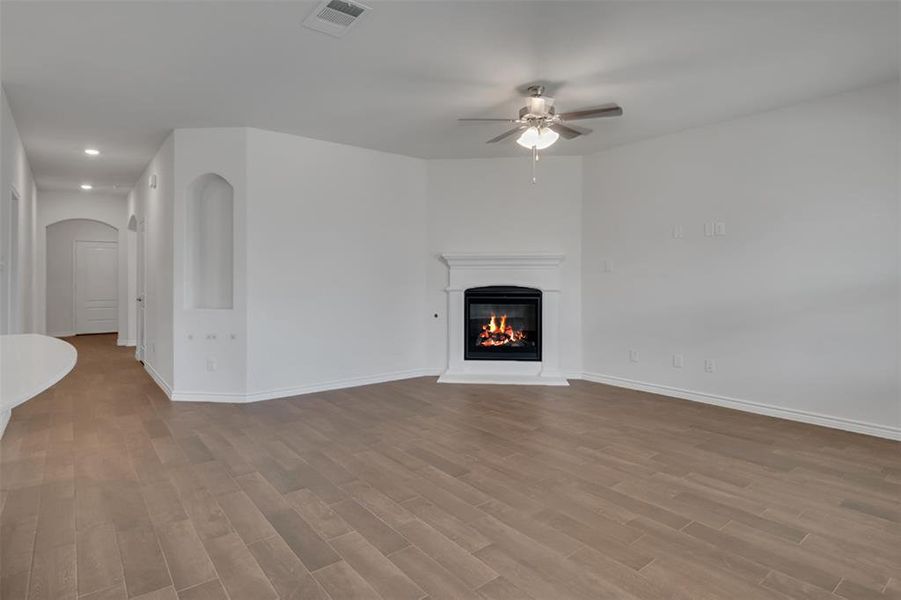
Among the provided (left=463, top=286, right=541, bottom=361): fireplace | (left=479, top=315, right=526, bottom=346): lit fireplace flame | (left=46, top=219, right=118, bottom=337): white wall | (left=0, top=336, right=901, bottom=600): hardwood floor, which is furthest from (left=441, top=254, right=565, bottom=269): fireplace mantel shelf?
(left=46, top=219, right=118, bottom=337): white wall

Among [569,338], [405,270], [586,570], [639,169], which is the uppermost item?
[639,169]

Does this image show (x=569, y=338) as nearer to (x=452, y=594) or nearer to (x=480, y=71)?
(x=480, y=71)

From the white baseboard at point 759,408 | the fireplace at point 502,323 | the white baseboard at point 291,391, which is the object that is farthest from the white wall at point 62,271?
the white baseboard at point 759,408

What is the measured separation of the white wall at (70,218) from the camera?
8617 millimetres

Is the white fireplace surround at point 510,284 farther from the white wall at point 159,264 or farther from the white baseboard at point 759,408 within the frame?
the white wall at point 159,264

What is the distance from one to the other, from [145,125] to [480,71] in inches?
136

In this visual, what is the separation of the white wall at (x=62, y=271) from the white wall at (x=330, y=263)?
7110mm

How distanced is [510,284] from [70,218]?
8.34 metres

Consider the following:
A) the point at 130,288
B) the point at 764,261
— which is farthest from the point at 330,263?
the point at 130,288

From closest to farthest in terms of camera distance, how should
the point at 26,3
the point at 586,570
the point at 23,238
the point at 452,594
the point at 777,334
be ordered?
the point at 452,594
the point at 586,570
the point at 26,3
the point at 777,334
the point at 23,238

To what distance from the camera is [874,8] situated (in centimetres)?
273

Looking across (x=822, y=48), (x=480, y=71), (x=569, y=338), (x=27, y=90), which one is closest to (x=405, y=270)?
(x=569, y=338)

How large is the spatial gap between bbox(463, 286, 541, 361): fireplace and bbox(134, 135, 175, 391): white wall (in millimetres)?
3320

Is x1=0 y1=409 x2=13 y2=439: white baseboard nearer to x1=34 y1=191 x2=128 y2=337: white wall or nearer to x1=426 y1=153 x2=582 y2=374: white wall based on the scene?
x1=426 y1=153 x2=582 y2=374: white wall
